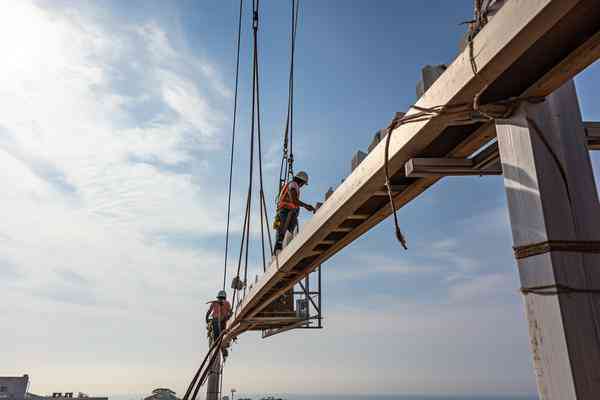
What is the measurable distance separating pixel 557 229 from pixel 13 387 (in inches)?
3071

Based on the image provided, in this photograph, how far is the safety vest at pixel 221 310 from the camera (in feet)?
53.7

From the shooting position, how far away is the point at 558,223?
240 centimetres

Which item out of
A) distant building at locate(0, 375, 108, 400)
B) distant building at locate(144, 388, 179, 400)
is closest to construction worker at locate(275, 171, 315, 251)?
distant building at locate(144, 388, 179, 400)

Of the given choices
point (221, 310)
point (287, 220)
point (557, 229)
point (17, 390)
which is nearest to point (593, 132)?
point (557, 229)

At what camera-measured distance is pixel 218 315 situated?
53.9 ft

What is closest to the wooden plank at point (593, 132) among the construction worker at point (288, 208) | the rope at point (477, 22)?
the rope at point (477, 22)

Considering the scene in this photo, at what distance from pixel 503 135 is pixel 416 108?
731 millimetres

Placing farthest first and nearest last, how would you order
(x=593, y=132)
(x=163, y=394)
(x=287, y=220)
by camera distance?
(x=163, y=394) → (x=287, y=220) → (x=593, y=132)

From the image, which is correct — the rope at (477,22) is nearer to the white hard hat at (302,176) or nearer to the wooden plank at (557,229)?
the wooden plank at (557,229)

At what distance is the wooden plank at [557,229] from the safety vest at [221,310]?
14.8 meters

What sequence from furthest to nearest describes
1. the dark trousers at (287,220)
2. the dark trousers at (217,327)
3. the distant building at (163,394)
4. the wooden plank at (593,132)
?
the distant building at (163,394) → the dark trousers at (217,327) → the dark trousers at (287,220) → the wooden plank at (593,132)

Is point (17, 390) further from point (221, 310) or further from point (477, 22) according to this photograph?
point (477, 22)

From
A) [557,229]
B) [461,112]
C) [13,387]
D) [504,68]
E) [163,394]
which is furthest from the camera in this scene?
[13,387]

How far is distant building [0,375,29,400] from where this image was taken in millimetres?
63500
